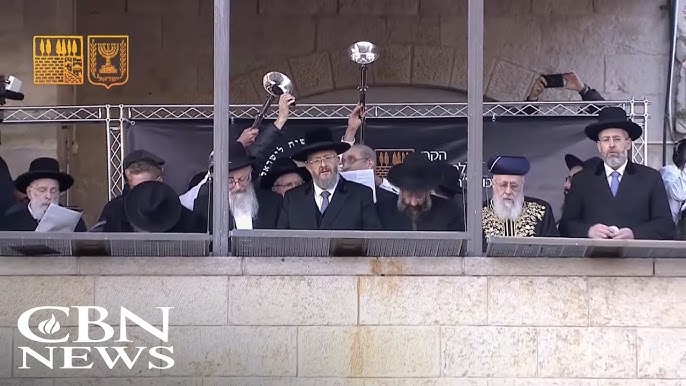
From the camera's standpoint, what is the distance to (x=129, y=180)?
27.5 ft

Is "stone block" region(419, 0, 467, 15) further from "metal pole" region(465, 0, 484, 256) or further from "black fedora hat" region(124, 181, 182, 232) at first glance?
"black fedora hat" region(124, 181, 182, 232)

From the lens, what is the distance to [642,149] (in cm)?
987

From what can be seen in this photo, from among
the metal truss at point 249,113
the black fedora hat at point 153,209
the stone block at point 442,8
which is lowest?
the black fedora hat at point 153,209

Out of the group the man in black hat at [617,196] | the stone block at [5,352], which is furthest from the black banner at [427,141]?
the stone block at [5,352]

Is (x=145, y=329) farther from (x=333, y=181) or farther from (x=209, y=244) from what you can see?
(x=333, y=181)

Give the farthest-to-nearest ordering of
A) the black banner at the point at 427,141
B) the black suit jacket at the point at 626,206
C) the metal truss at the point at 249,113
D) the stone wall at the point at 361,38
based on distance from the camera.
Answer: the stone wall at the point at 361,38
the metal truss at the point at 249,113
the black banner at the point at 427,141
the black suit jacket at the point at 626,206

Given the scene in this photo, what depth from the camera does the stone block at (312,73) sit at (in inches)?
436

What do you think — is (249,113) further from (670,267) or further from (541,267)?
(670,267)

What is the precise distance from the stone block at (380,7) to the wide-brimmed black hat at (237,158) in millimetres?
2890

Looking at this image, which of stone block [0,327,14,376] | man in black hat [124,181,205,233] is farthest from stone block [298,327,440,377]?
stone block [0,327,14,376]

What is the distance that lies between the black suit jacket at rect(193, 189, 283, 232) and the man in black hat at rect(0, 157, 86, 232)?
822 mm

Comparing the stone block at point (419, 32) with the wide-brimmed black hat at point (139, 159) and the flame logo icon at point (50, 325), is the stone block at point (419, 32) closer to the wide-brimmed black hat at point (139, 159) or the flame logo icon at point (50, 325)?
the wide-brimmed black hat at point (139, 159)

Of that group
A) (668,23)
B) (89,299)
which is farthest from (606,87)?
(89,299)

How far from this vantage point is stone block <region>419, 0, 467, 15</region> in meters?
11.1
